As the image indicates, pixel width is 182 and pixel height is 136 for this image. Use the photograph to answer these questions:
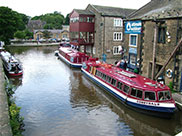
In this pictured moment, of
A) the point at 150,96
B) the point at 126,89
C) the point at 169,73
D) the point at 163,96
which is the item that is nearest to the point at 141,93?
the point at 150,96

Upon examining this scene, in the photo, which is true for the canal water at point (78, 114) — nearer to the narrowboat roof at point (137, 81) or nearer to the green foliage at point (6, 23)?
the narrowboat roof at point (137, 81)

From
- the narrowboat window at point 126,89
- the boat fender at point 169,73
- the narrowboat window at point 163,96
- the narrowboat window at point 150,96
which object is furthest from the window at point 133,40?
the narrowboat window at point 163,96

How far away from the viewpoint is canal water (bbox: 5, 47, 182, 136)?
12.3 m

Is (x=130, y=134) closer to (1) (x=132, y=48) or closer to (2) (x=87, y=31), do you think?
(1) (x=132, y=48)

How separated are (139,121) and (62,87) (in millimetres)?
10000

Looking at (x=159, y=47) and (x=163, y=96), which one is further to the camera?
(x=159, y=47)

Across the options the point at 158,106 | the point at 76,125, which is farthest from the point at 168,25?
the point at 76,125

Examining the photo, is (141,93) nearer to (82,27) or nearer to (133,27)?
(133,27)

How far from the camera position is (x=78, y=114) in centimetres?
1461

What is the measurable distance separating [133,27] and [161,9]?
3.55 meters

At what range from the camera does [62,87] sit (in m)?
21.0

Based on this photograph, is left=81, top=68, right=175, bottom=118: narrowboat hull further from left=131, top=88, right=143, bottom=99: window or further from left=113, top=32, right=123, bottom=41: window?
left=113, top=32, right=123, bottom=41: window

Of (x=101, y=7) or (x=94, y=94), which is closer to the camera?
(x=94, y=94)

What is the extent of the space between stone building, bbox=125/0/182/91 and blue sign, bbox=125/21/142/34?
1.16 feet
